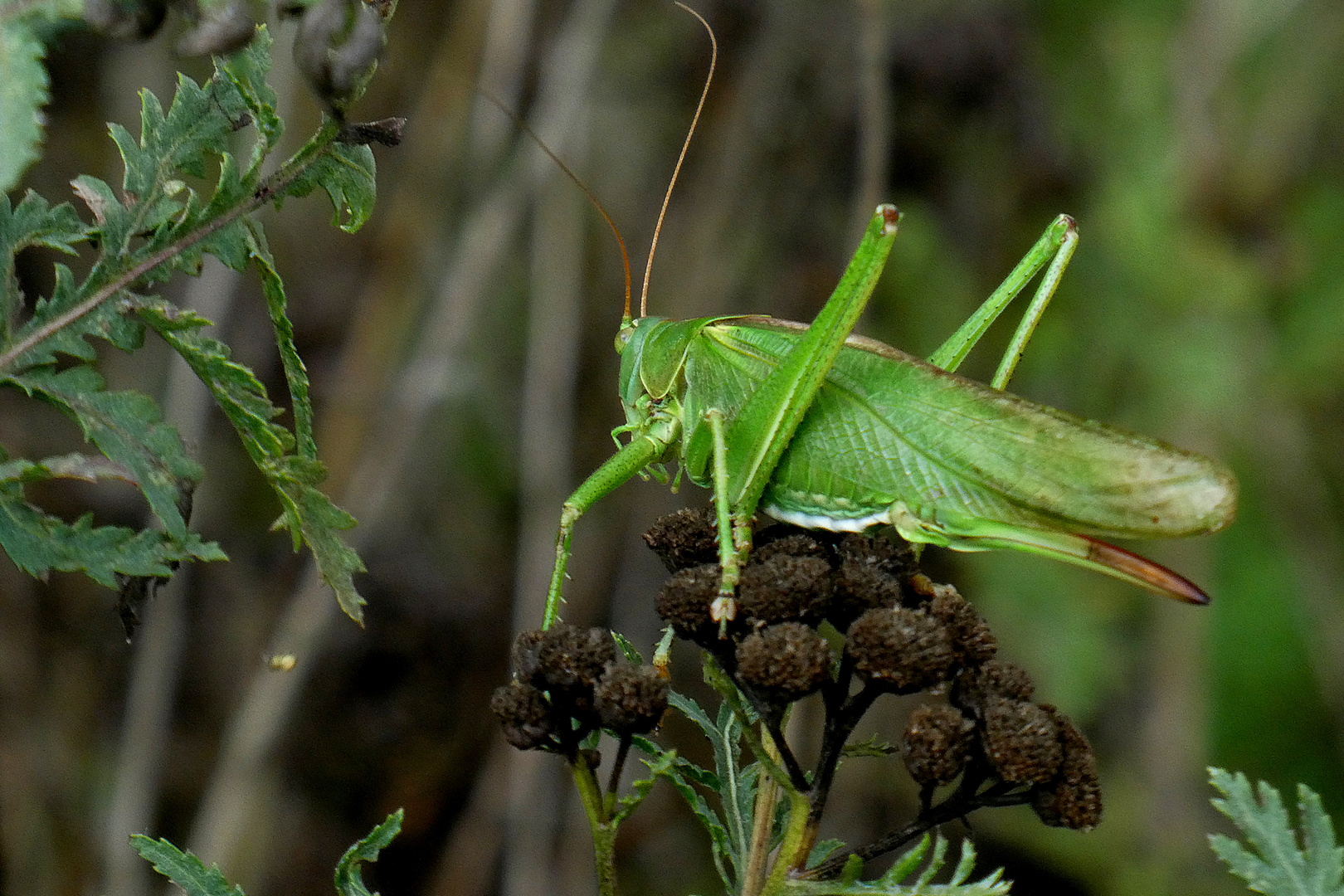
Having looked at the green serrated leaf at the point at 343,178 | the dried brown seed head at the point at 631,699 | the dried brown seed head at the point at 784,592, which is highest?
the green serrated leaf at the point at 343,178

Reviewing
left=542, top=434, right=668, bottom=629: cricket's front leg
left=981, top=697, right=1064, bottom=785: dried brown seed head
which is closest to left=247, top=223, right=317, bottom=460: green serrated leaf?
left=542, top=434, right=668, bottom=629: cricket's front leg

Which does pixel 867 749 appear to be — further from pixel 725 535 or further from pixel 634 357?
pixel 634 357

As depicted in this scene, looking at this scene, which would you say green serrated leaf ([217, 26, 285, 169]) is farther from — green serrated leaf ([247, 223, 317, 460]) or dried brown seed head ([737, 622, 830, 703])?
dried brown seed head ([737, 622, 830, 703])

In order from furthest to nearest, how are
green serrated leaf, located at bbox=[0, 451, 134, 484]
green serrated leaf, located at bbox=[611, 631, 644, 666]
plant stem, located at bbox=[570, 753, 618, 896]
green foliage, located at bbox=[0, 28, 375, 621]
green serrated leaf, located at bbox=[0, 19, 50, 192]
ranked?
1. green serrated leaf, located at bbox=[611, 631, 644, 666]
2. plant stem, located at bbox=[570, 753, 618, 896]
3. green foliage, located at bbox=[0, 28, 375, 621]
4. green serrated leaf, located at bbox=[0, 451, 134, 484]
5. green serrated leaf, located at bbox=[0, 19, 50, 192]

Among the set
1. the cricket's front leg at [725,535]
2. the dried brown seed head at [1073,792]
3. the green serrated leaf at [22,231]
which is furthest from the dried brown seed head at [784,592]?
the green serrated leaf at [22,231]

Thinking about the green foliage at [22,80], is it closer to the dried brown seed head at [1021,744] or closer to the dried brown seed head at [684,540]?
the dried brown seed head at [684,540]

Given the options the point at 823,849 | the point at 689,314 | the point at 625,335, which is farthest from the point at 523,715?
the point at 689,314

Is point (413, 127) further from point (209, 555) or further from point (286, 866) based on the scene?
point (209, 555)
